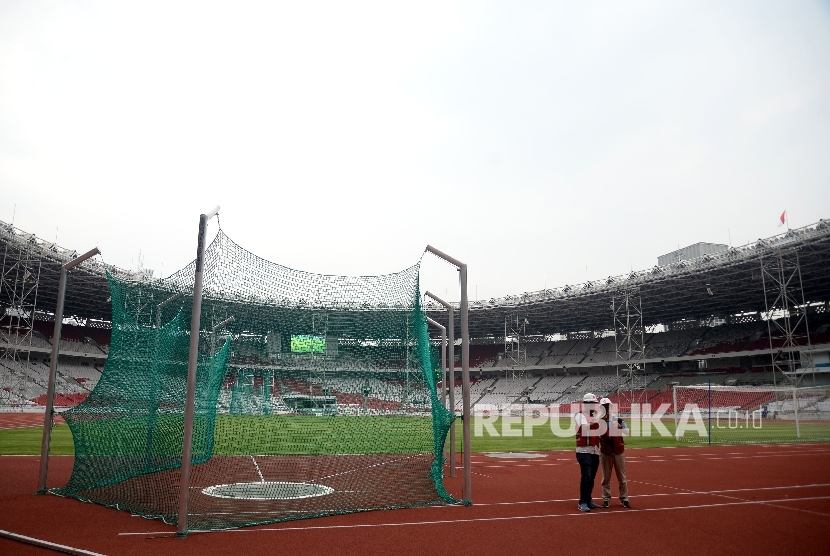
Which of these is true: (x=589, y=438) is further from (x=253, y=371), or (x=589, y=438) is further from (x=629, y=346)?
(x=629, y=346)

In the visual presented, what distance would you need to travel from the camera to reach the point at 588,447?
25.6 ft

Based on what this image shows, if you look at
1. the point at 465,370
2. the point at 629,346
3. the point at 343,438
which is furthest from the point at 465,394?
the point at 629,346

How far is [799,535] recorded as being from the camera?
252 inches

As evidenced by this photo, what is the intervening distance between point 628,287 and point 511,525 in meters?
37.7

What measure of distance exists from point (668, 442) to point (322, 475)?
47.6ft

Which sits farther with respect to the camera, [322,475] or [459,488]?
[322,475]

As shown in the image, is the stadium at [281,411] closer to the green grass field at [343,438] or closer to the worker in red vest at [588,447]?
the green grass field at [343,438]

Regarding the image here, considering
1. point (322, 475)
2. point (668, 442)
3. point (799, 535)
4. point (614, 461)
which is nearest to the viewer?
point (799, 535)

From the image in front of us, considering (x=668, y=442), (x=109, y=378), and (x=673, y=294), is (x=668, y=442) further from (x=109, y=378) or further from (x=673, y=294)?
(x=673, y=294)

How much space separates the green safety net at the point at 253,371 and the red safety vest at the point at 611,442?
2.17 meters

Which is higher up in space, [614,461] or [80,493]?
[614,461]

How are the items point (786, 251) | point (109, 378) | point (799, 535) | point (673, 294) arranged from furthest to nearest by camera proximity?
point (673, 294) < point (786, 251) < point (109, 378) < point (799, 535)

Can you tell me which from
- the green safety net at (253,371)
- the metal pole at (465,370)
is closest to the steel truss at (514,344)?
the green safety net at (253,371)

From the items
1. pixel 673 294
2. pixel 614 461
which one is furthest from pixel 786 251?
pixel 614 461
